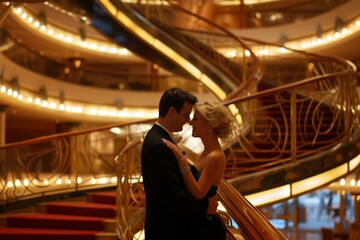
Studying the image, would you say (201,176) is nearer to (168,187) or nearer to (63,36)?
(168,187)

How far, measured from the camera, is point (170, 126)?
2.69 meters

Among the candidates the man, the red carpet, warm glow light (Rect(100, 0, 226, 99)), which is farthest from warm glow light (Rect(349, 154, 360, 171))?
warm glow light (Rect(100, 0, 226, 99))

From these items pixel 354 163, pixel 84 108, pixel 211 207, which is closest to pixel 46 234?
pixel 354 163

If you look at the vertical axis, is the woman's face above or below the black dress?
above

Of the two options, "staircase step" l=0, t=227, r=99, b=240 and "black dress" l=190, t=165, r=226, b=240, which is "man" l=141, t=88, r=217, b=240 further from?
"staircase step" l=0, t=227, r=99, b=240

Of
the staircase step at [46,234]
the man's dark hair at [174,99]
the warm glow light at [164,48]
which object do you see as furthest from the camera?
the warm glow light at [164,48]

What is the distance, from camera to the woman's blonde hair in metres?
2.71

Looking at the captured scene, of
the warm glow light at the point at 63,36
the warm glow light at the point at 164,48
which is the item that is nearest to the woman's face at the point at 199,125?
the warm glow light at the point at 164,48

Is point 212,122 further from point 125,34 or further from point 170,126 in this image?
point 125,34

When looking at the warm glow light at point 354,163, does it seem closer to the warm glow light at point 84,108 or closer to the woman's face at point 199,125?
the woman's face at point 199,125

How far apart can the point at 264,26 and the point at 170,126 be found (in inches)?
535

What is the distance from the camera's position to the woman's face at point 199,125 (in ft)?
8.96

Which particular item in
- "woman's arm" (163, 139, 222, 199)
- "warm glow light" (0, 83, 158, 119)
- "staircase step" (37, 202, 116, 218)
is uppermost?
"warm glow light" (0, 83, 158, 119)

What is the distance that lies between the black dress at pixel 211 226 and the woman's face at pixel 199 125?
0.51ft
